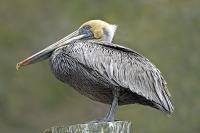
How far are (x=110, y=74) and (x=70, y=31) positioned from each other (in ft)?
25.6

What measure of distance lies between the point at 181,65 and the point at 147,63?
7632 mm

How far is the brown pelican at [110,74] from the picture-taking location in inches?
349

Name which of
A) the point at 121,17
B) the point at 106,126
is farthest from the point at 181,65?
the point at 106,126

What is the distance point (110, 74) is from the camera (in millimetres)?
8898

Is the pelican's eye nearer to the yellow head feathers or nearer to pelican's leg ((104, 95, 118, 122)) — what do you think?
the yellow head feathers

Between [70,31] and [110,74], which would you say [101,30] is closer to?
[110,74]

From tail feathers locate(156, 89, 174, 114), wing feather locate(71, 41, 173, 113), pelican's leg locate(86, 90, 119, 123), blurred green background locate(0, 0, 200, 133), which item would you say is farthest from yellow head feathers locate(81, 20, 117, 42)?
blurred green background locate(0, 0, 200, 133)

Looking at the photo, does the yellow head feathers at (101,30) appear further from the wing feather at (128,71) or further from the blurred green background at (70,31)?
the blurred green background at (70,31)

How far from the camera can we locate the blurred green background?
16.5 meters

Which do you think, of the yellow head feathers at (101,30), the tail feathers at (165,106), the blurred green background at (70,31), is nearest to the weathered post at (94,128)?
the tail feathers at (165,106)

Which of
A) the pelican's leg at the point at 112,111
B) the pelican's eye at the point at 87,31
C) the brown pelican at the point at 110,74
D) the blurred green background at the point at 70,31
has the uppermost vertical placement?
the blurred green background at the point at 70,31

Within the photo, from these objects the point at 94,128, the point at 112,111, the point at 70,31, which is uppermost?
the point at 70,31

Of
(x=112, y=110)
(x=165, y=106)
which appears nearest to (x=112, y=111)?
(x=112, y=110)

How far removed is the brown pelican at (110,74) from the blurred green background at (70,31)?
6726 millimetres
